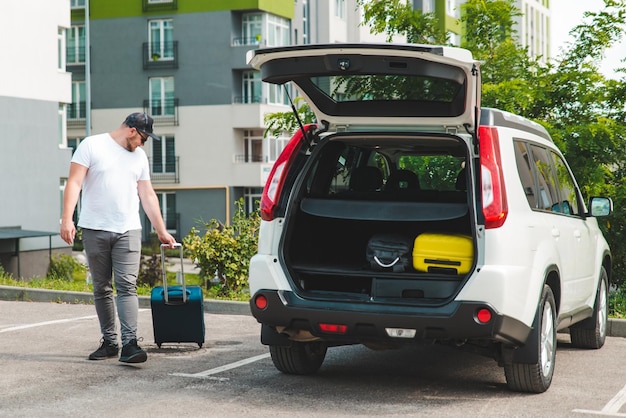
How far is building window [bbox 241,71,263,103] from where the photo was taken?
1984 inches

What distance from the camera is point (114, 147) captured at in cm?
830

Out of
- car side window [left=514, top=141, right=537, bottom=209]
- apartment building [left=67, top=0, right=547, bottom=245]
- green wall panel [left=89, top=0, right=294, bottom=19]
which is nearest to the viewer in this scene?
A: car side window [left=514, top=141, right=537, bottom=209]

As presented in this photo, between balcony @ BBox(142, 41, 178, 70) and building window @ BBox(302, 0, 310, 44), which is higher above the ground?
building window @ BBox(302, 0, 310, 44)

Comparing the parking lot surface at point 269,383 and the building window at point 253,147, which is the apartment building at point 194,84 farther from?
the parking lot surface at point 269,383

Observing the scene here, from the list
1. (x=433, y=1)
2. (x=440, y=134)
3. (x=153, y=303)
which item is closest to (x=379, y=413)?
(x=440, y=134)

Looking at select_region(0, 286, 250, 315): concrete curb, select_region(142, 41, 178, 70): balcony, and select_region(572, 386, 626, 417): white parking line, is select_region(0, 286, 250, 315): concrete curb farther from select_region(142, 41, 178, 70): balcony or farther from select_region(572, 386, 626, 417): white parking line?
select_region(142, 41, 178, 70): balcony

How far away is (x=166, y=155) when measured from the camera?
5181 cm

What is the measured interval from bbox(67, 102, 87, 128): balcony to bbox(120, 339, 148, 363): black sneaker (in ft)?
151

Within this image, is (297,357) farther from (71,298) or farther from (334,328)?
(71,298)

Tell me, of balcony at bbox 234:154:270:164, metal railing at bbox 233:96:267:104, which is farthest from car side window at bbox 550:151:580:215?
metal railing at bbox 233:96:267:104

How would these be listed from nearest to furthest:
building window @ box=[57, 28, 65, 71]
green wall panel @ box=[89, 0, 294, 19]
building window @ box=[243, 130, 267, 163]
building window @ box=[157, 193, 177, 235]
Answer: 1. building window @ box=[57, 28, 65, 71]
2. green wall panel @ box=[89, 0, 294, 19]
3. building window @ box=[243, 130, 267, 163]
4. building window @ box=[157, 193, 177, 235]

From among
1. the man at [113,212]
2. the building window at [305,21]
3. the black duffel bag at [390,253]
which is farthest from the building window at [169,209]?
the black duffel bag at [390,253]

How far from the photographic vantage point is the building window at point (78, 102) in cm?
5316

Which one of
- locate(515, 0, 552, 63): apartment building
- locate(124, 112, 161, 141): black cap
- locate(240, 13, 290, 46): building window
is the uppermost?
locate(515, 0, 552, 63): apartment building
